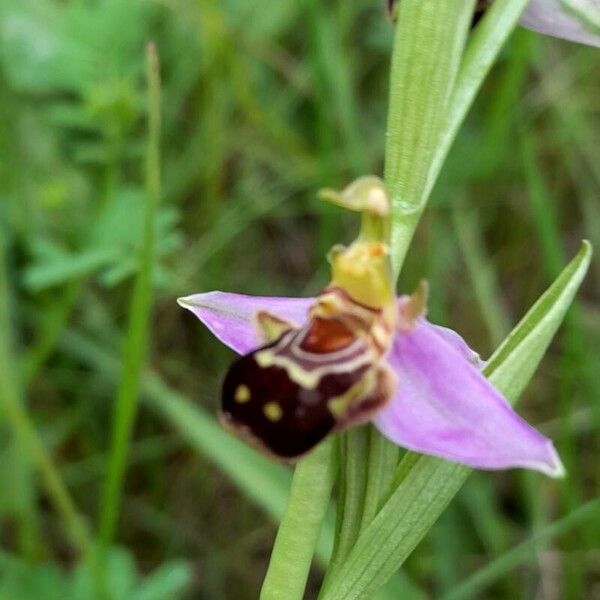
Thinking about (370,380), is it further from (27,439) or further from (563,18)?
(27,439)

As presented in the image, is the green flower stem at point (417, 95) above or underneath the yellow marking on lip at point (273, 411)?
above

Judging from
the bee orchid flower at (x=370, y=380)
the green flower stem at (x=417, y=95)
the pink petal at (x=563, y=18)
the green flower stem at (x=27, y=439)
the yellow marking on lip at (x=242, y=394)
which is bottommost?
the green flower stem at (x=27, y=439)

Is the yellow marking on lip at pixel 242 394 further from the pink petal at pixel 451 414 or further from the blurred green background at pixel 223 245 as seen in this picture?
the blurred green background at pixel 223 245

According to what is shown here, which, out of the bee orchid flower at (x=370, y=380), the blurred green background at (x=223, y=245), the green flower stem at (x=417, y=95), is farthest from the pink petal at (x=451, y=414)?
the blurred green background at (x=223, y=245)

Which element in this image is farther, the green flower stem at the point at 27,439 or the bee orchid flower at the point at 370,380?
the green flower stem at the point at 27,439

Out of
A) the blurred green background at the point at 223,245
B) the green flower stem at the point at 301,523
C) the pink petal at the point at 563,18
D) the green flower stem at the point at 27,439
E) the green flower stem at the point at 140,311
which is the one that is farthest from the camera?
the blurred green background at the point at 223,245
